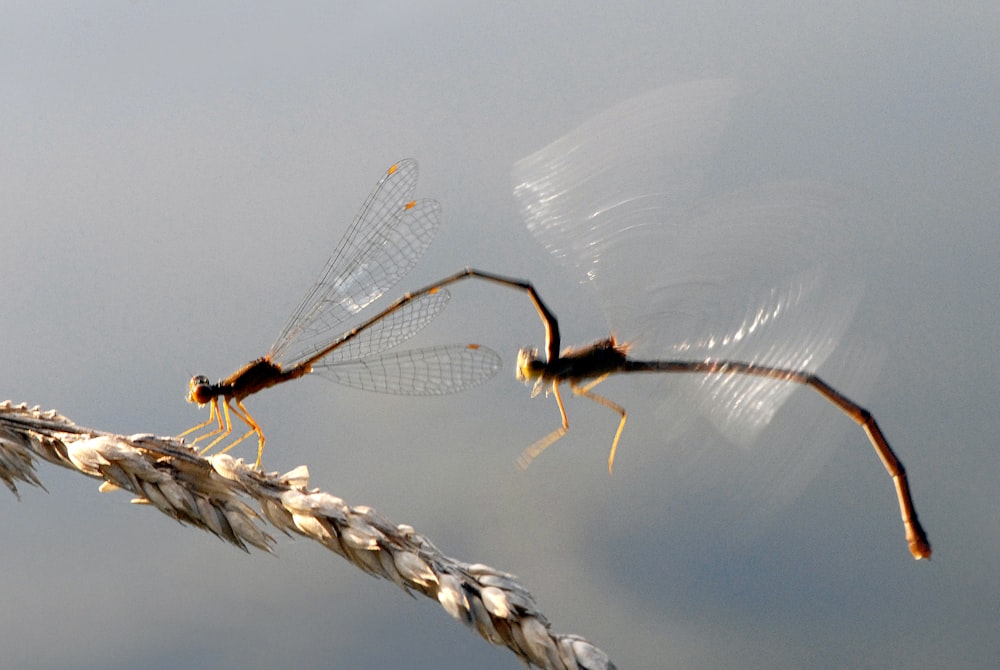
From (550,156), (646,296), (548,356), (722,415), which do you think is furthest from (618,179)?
(722,415)

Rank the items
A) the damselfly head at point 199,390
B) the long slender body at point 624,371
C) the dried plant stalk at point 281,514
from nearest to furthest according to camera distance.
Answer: the dried plant stalk at point 281,514, the long slender body at point 624,371, the damselfly head at point 199,390

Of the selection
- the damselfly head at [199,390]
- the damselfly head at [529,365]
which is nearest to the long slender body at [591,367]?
the damselfly head at [529,365]

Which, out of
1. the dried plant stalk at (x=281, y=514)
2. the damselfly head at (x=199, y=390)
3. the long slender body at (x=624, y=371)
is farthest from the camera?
the damselfly head at (x=199, y=390)

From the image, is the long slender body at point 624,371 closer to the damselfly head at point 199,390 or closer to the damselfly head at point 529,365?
the damselfly head at point 529,365

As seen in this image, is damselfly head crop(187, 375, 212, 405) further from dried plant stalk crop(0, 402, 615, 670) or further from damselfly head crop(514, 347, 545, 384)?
damselfly head crop(514, 347, 545, 384)

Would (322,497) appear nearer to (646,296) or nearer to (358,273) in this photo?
(646,296)

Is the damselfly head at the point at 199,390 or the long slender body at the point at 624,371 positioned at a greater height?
the damselfly head at the point at 199,390
